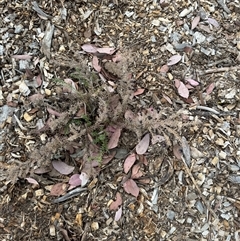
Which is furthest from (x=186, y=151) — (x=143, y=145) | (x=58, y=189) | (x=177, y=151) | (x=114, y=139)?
(x=58, y=189)

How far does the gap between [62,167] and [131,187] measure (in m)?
0.26

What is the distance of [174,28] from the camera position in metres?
1.95

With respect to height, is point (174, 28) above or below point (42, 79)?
above

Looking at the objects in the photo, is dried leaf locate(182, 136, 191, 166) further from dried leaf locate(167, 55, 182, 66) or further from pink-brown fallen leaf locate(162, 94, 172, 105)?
dried leaf locate(167, 55, 182, 66)

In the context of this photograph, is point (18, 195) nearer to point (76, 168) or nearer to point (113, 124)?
point (76, 168)

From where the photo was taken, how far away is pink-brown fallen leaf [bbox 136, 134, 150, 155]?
1742mm

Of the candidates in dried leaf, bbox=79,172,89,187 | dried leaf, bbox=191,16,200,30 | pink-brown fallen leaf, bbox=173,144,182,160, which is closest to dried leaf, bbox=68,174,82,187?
dried leaf, bbox=79,172,89,187

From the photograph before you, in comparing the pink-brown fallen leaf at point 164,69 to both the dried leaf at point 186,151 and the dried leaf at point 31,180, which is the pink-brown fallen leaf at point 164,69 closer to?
the dried leaf at point 186,151

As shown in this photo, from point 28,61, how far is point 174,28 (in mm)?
600

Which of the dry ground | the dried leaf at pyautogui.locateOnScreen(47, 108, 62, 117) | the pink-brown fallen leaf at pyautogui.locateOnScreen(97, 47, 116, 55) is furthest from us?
the pink-brown fallen leaf at pyautogui.locateOnScreen(97, 47, 116, 55)

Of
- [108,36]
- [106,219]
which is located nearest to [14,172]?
[106,219]

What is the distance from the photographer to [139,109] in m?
1.82

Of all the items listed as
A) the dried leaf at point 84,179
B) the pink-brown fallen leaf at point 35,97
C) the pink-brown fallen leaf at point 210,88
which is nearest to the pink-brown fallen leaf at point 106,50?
the pink-brown fallen leaf at point 35,97

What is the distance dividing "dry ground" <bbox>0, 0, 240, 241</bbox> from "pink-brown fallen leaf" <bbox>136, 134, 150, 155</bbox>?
24mm
